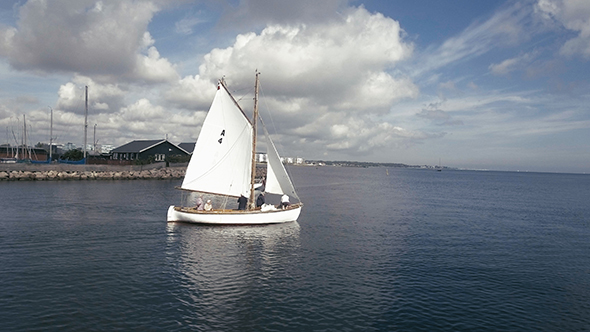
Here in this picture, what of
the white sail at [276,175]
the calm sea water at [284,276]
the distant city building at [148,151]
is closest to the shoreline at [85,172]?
the distant city building at [148,151]

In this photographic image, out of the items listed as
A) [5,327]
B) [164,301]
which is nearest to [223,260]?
[164,301]

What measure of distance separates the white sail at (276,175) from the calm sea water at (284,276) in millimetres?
4112

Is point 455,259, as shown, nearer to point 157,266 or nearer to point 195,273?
point 195,273

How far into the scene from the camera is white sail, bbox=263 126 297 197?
39.6 m

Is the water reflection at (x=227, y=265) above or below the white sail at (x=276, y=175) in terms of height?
below

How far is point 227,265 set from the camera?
2450 centimetres

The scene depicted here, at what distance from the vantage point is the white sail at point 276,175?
39562 millimetres

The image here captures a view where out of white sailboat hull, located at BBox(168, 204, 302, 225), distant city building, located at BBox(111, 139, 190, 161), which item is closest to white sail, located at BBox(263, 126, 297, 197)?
white sailboat hull, located at BBox(168, 204, 302, 225)

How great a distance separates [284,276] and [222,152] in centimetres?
1969

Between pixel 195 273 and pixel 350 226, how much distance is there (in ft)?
70.0

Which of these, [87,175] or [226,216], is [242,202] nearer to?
[226,216]

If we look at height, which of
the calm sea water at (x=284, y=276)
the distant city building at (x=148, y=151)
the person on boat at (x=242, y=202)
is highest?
the distant city building at (x=148, y=151)

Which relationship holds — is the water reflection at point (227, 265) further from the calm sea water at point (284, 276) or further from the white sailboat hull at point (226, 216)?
the white sailboat hull at point (226, 216)

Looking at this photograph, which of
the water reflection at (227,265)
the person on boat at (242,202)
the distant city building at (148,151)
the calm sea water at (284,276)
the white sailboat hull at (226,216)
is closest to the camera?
the calm sea water at (284,276)
